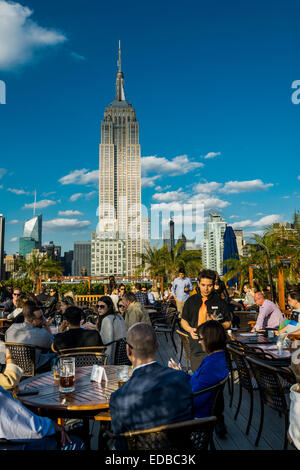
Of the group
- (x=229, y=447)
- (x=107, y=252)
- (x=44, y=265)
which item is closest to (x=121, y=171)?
(x=107, y=252)

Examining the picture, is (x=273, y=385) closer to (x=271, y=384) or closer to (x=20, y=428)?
(x=271, y=384)

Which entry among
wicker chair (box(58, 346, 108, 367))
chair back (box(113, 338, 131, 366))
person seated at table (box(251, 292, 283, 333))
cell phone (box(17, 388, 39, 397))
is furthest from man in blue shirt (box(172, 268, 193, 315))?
cell phone (box(17, 388, 39, 397))

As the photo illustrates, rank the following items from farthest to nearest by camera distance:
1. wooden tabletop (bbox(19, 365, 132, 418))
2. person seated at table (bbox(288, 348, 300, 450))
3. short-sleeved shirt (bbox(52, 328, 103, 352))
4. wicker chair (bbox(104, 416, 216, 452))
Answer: short-sleeved shirt (bbox(52, 328, 103, 352)) < wooden tabletop (bbox(19, 365, 132, 418)) < person seated at table (bbox(288, 348, 300, 450)) < wicker chair (bbox(104, 416, 216, 452))

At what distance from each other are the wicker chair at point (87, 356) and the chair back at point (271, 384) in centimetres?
148

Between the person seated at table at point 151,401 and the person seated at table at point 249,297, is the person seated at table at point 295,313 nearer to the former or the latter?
the person seated at table at point 151,401

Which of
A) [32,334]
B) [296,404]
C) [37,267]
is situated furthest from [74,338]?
[37,267]

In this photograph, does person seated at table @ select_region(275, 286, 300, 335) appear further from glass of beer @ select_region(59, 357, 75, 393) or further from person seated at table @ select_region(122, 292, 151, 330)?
glass of beer @ select_region(59, 357, 75, 393)

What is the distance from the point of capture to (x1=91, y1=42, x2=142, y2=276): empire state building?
137m

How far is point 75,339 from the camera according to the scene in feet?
12.6

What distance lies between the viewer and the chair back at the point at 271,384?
3053mm

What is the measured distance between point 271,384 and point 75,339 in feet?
6.53

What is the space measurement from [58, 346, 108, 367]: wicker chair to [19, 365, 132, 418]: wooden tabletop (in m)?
0.56

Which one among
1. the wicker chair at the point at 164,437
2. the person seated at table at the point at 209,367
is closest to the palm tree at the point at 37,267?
the person seated at table at the point at 209,367

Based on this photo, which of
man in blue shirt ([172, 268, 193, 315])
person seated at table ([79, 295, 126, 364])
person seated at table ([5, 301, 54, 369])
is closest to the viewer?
person seated at table ([5, 301, 54, 369])
